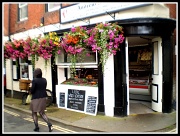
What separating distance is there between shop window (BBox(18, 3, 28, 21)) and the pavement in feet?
20.2

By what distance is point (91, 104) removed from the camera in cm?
702

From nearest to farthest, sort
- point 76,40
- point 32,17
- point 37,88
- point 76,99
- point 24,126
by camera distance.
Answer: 1. point 37,88
2. point 24,126
3. point 76,40
4. point 76,99
5. point 32,17

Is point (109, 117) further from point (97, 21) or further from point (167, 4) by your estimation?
point (167, 4)

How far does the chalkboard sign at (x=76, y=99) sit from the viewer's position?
729 centimetres

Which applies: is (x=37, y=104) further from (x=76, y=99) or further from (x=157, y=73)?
(x=157, y=73)

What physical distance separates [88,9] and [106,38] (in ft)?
6.16

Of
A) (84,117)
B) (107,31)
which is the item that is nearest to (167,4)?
(107,31)

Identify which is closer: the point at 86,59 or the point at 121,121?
the point at 121,121

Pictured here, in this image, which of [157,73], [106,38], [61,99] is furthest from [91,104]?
[157,73]

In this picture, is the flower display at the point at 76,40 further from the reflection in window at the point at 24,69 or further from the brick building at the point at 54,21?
the reflection in window at the point at 24,69

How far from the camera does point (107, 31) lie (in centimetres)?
602

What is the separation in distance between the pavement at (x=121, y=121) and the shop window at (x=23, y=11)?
6.15m

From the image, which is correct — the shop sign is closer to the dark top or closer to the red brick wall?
the red brick wall

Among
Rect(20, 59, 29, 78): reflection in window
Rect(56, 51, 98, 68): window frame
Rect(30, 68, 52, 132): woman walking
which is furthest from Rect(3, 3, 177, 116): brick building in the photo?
Rect(30, 68, 52, 132): woman walking
